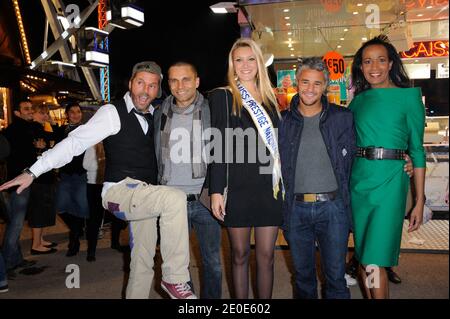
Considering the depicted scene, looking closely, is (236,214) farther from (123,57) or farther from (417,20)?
(123,57)

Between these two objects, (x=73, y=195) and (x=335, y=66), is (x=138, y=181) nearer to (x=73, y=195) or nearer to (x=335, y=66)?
(x=73, y=195)

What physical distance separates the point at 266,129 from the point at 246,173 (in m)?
0.28

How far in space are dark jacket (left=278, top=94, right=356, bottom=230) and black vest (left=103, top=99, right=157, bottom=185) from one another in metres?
0.84

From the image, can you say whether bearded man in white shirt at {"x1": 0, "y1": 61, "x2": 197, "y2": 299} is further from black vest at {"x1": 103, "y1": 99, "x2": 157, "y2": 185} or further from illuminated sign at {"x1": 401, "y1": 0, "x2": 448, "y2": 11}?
illuminated sign at {"x1": 401, "y1": 0, "x2": 448, "y2": 11}

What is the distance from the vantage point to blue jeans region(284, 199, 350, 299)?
2.40m

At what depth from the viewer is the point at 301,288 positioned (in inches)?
101

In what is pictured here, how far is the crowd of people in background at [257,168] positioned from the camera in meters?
2.26

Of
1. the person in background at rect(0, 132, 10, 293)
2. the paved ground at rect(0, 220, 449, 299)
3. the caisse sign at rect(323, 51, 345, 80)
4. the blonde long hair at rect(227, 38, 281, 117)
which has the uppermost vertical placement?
the caisse sign at rect(323, 51, 345, 80)

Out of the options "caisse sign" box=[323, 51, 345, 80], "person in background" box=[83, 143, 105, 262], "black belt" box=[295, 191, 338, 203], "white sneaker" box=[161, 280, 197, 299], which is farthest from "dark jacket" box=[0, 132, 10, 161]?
"caisse sign" box=[323, 51, 345, 80]

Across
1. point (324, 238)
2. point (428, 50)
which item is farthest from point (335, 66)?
point (324, 238)

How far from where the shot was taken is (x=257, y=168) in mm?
2271

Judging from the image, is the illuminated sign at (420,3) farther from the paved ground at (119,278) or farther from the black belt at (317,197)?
the black belt at (317,197)

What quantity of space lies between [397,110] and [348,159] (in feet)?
1.34
